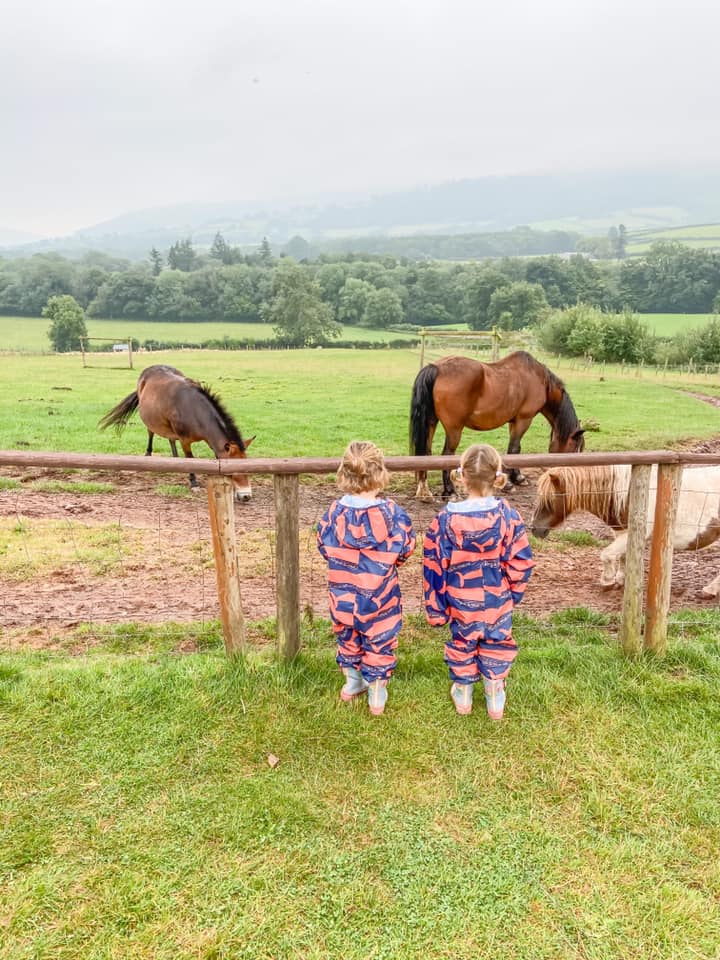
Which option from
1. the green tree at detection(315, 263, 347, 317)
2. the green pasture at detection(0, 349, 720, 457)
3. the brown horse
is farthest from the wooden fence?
the green tree at detection(315, 263, 347, 317)

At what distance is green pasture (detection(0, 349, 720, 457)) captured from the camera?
10.8 meters

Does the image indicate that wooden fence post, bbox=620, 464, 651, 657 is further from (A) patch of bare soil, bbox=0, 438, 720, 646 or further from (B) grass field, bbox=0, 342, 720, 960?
(A) patch of bare soil, bbox=0, 438, 720, 646

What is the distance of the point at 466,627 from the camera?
120 inches

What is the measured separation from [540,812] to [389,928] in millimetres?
882

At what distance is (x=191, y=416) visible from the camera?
8.18 meters

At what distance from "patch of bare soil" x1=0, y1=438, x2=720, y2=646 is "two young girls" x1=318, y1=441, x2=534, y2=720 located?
3.05 feet

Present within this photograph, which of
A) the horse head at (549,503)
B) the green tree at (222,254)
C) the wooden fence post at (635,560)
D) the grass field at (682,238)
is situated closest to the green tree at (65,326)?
the horse head at (549,503)

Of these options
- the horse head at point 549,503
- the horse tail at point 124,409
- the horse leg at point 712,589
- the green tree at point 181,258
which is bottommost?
the horse leg at point 712,589

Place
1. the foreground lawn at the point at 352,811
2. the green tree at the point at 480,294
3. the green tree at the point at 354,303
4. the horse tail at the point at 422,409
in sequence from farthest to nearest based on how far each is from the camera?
the green tree at the point at 480,294
the green tree at the point at 354,303
the horse tail at the point at 422,409
the foreground lawn at the point at 352,811

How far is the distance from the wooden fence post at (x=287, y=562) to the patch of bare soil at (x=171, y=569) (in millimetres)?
430

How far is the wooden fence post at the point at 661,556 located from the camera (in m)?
3.56

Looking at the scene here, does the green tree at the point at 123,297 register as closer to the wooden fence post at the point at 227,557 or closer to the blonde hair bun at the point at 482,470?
the wooden fence post at the point at 227,557

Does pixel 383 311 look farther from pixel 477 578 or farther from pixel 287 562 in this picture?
pixel 477 578

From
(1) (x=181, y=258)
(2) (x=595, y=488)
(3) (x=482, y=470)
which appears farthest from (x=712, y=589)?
(1) (x=181, y=258)
